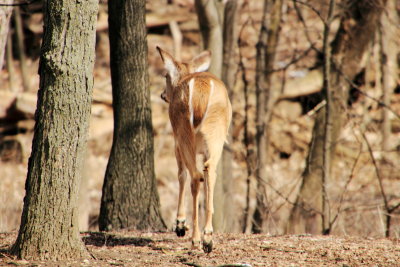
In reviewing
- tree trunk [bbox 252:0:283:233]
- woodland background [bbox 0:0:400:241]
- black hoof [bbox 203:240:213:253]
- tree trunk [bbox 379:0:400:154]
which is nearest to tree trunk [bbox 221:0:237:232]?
tree trunk [bbox 252:0:283:233]

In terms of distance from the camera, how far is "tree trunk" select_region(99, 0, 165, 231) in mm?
7980

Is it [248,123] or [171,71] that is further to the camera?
[248,123]

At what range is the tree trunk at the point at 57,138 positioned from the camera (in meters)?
5.56

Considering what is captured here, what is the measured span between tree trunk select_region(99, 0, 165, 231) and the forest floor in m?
0.50

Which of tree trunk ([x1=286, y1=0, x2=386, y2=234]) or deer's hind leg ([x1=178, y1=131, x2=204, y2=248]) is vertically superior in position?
tree trunk ([x1=286, y1=0, x2=386, y2=234])

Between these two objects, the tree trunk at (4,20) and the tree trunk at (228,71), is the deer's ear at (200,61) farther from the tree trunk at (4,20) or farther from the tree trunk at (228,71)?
the tree trunk at (228,71)

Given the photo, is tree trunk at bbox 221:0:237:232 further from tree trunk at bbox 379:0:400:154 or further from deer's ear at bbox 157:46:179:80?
deer's ear at bbox 157:46:179:80

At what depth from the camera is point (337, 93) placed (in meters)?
12.3

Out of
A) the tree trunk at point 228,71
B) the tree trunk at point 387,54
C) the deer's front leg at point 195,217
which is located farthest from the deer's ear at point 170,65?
the tree trunk at point 387,54

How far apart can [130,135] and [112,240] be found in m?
1.53

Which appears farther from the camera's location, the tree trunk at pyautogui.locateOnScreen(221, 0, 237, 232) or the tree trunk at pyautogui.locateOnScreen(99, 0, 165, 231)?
the tree trunk at pyautogui.locateOnScreen(221, 0, 237, 232)

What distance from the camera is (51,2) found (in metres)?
5.62

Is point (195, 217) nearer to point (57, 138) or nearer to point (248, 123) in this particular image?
point (57, 138)

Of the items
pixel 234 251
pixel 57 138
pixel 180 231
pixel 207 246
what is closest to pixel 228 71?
pixel 180 231
